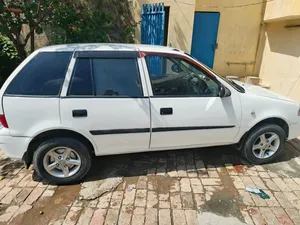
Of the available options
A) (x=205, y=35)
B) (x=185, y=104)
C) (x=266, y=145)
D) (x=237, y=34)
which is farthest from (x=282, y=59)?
(x=185, y=104)

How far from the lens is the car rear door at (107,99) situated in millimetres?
2693

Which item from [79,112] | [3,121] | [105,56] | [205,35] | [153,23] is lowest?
[3,121]

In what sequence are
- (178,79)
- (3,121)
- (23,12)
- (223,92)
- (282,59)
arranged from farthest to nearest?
(282,59) < (23,12) < (178,79) < (223,92) < (3,121)

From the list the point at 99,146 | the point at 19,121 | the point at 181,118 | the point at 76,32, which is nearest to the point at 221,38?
the point at 76,32

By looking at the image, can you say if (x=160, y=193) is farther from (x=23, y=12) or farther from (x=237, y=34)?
(x=237, y=34)

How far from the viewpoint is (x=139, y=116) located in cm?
283

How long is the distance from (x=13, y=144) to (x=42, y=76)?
890 millimetres

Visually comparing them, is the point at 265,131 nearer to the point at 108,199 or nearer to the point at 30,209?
the point at 108,199

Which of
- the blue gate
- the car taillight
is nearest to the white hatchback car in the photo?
the car taillight

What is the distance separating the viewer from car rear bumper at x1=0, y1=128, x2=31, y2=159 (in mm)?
2658

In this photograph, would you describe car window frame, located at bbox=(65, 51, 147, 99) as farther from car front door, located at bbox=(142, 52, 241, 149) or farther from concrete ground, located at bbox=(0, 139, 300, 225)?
concrete ground, located at bbox=(0, 139, 300, 225)

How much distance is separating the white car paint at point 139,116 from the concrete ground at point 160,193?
1.41 feet

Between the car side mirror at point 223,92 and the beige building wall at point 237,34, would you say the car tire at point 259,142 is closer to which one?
the car side mirror at point 223,92

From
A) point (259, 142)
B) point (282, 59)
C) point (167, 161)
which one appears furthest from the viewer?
point (282, 59)
